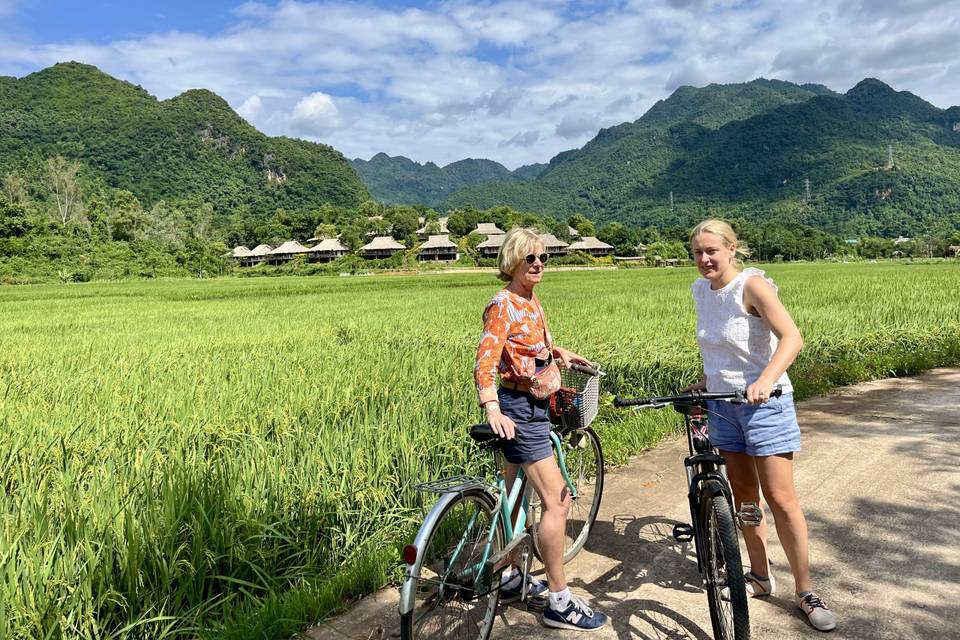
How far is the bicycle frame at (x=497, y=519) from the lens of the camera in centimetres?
191

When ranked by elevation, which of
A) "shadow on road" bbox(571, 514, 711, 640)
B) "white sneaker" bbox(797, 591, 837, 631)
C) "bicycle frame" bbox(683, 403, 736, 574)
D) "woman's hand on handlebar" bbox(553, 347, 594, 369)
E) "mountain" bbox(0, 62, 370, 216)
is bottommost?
"shadow on road" bbox(571, 514, 711, 640)

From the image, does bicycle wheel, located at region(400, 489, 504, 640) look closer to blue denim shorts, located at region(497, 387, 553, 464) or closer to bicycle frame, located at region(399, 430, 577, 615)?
bicycle frame, located at region(399, 430, 577, 615)

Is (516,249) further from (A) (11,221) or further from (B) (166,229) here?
(B) (166,229)

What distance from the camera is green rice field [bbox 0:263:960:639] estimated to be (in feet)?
7.73

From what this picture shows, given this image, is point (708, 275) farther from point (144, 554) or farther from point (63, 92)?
point (63, 92)

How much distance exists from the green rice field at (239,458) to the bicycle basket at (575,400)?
1.12 metres

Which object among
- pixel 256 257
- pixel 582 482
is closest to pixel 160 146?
pixel 256 257

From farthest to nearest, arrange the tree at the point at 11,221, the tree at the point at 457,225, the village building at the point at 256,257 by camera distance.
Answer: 1. the tree at the point at 457,225
2. the village building at the point at 256,257
3. the tree at the point at 11,221

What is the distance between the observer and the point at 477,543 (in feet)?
7.48

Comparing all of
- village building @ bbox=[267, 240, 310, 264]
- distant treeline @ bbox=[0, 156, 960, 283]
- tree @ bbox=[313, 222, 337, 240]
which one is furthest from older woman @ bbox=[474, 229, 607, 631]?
tree @ bbox=[313, 222, 337, 240]

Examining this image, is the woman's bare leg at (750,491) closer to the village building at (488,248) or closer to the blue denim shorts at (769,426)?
the blue denim shorts at (769,426)

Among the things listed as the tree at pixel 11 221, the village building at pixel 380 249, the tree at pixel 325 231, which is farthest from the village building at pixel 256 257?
the tree at pixel 11 221

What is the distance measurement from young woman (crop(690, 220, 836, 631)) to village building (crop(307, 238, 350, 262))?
76714mm

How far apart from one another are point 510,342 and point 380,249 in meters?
72.4
